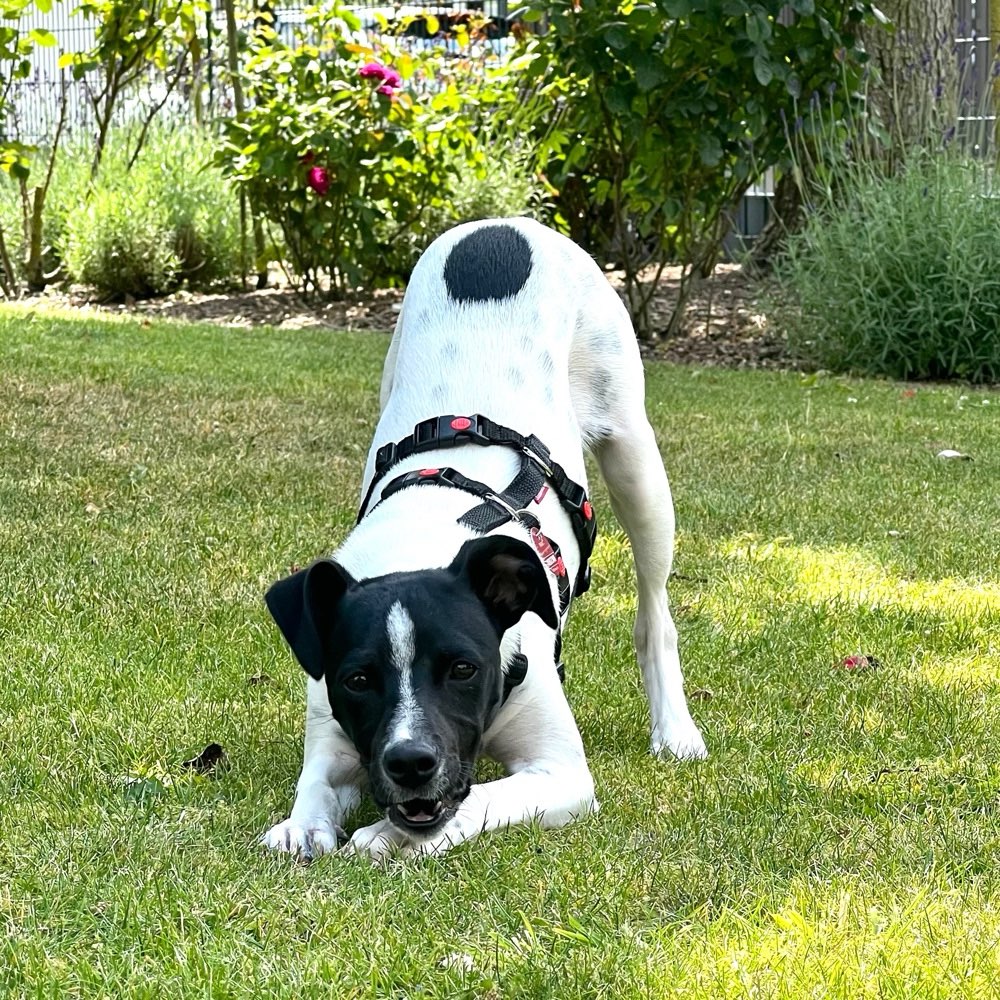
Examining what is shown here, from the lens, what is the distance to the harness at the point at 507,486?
3486mm

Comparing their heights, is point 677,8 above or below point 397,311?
above

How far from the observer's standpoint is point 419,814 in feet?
9.45

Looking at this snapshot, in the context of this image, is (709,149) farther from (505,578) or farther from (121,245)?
(505,578)

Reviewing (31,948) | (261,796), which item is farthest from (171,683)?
(31,948)

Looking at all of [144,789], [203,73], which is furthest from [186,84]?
[144,789]

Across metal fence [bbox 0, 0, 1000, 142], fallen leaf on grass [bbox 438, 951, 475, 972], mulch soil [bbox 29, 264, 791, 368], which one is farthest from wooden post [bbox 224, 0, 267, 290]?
fallen leaf on grass [bbox 438, 951, 475, 972]

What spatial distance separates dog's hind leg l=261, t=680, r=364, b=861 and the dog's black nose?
10.2 inches

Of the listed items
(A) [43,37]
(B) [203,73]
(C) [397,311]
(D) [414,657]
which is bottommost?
(C) [397,311]

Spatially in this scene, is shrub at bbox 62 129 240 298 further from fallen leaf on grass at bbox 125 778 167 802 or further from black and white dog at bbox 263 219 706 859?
fallen leaf on grass at bbox 125 778 167 802

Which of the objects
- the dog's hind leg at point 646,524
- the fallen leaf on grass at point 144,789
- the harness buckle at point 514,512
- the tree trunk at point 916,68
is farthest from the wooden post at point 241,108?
the fallen leaf on grass at point 144,789

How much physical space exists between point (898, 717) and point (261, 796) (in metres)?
1.56

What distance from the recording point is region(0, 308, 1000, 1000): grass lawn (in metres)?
2.43

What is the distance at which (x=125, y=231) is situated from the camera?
1262 centimetres

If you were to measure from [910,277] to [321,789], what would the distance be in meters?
7.52
